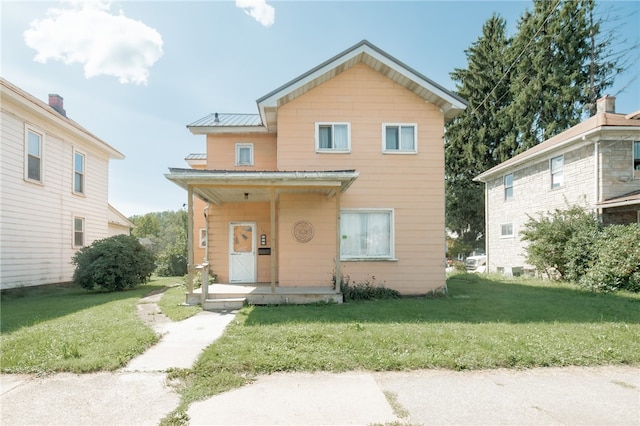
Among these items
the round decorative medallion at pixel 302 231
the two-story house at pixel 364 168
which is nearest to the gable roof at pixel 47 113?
the two-story house at pixel 364 168

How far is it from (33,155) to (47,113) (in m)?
1.60

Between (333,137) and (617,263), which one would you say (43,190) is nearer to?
(333,137)

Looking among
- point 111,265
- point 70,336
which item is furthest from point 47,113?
point 70,336

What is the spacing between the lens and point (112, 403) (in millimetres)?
3434

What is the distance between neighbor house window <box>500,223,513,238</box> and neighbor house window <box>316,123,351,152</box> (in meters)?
12.9

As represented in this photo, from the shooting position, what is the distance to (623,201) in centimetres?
1152

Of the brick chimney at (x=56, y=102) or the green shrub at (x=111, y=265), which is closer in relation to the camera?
the green shrub at (x=111, y=265)

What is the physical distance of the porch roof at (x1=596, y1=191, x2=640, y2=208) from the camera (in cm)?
1123

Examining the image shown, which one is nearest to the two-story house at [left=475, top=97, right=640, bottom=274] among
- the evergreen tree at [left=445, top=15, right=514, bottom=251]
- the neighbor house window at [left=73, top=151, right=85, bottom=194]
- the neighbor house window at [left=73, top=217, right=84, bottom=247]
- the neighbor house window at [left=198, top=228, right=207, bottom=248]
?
the evergreen tree at [left=445, top=15, right=514, bottom=251]

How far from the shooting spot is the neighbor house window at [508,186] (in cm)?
1842

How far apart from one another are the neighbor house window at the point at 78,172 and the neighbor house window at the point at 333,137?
11219 millimetres

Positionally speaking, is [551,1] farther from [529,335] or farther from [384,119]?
[529,335]

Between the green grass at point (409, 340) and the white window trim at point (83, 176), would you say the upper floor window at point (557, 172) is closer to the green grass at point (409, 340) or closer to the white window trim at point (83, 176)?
the green grass at point (409, 340)

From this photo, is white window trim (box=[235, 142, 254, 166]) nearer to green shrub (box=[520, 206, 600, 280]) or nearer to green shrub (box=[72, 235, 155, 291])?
green shrub (box=[72, 235, 155, 291])
